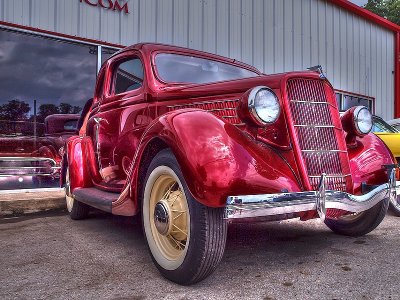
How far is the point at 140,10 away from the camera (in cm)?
703

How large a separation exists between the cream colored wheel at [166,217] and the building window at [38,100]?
430 centimetres

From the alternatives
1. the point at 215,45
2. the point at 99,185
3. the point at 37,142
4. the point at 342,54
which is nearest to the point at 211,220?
the point at 99,185

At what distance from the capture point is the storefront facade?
6238 millimetres

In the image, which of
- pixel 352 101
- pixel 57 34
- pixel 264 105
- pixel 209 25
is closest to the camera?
pixel 264 105

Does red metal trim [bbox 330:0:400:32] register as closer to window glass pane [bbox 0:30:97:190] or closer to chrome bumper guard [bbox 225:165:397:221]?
window glass pane [bbox 0:30:97:190]

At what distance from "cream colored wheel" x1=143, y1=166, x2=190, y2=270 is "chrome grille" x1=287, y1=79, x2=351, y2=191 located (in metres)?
0.83

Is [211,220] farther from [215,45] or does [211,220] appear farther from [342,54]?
[342,54]

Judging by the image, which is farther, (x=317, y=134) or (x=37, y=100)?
(x=37, y=100)

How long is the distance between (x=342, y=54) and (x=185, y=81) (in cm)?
872

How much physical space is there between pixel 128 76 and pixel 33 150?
399 centimetres

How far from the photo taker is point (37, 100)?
7414mm

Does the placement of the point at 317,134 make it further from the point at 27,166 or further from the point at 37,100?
the point at 37,100

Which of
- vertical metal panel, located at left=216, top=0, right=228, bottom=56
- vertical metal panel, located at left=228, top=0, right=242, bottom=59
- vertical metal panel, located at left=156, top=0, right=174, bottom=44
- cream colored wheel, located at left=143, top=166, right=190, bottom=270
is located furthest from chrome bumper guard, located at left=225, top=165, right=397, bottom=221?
vertical metal panel, located at left=228, top=0, right=242, bottom=59

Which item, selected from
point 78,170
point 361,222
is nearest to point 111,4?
point 78,170
